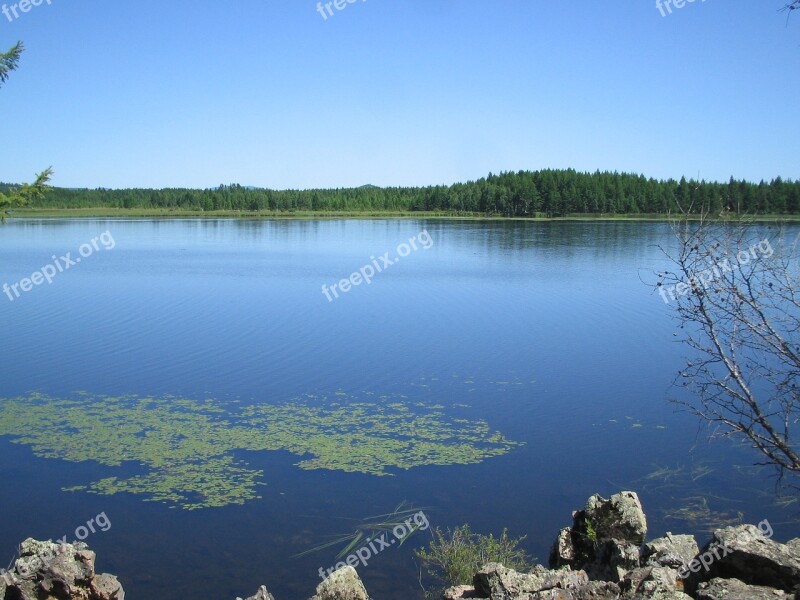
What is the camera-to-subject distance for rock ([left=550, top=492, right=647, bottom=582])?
18.9ft

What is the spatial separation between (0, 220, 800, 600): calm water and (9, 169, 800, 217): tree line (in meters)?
67.5

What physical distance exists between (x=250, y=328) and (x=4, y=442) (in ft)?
28.4

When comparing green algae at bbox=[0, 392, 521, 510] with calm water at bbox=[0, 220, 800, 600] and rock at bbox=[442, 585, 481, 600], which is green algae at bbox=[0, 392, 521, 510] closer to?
calm water at bbox=[0, 220, 800, 600]

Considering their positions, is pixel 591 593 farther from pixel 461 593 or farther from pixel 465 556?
→ pixel 465 556

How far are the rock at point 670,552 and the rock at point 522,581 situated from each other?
A: 0.62 m

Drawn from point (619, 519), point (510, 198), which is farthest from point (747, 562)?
point (510, 198)

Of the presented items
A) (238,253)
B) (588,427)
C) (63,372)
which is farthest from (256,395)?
(238,253)

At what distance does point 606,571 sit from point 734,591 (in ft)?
4.78

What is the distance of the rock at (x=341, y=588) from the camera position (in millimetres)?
5414

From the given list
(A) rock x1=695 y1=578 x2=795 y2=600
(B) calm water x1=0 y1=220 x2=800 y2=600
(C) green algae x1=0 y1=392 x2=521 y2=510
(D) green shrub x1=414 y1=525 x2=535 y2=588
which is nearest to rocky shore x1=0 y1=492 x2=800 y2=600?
(A) rock x1=695 y1=578 x2=795 y2=600

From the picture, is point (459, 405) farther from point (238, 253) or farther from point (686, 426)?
point (238, 253)

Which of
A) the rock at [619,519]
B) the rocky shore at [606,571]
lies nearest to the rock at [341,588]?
the rocky shore at [606,571]

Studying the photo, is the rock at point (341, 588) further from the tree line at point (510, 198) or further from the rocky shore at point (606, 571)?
the tree line at point (510, 198)

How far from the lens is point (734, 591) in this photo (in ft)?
14.0
